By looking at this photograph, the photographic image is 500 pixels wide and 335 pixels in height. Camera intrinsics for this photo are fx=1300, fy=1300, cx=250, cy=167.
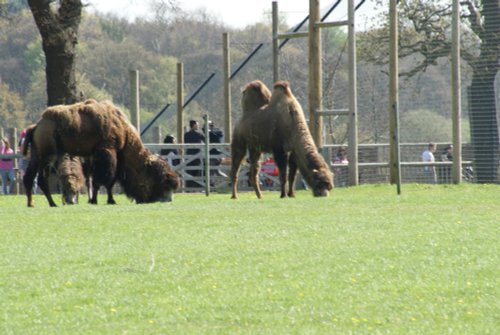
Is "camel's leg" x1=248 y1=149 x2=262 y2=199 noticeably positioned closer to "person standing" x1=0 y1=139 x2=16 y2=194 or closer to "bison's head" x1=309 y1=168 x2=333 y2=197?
"bison's head" x1=309 y1=168 x2=333 y2=197

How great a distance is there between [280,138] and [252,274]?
13.6m

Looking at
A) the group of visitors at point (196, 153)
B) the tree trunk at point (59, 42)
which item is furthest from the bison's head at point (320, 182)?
the group of visitors at point (196, 153)

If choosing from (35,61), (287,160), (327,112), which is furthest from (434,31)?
(35,61)

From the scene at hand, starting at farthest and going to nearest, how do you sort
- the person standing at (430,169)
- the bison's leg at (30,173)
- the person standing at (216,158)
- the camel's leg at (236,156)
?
1. the person standing at (216,158)
2. the person standing at (430,169)
3. the camel's leg at (236,156)
4. the bison's leg at (30,173)

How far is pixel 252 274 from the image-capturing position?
1104cm

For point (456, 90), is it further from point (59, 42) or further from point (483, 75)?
point (59, 42)

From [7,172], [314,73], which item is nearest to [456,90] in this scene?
[314,73]

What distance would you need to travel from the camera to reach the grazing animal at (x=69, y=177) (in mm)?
23688

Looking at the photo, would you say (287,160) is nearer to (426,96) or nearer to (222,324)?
(222,324)

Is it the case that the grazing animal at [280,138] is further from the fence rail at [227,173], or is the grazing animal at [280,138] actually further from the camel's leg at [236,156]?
the fence rail at [227,173]

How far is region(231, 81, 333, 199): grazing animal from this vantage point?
23828mm

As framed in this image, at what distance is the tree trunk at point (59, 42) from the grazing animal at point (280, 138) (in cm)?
758

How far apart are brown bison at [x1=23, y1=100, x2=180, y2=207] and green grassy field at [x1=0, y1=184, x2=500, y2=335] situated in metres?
4.89

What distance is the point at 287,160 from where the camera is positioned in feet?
81.3
